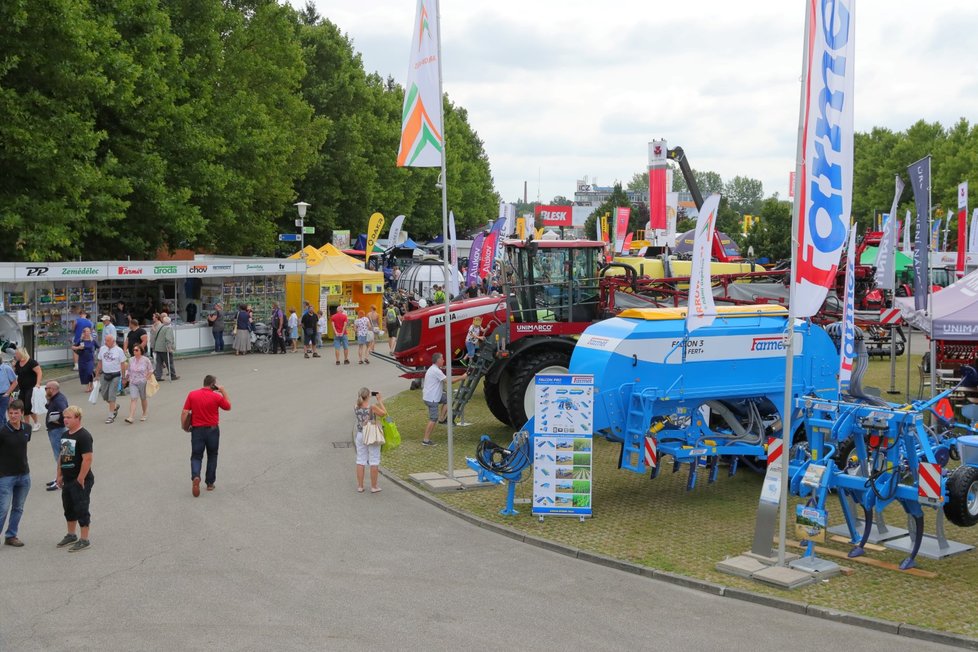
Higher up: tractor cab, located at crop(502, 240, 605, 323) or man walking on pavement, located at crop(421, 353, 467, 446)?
tractor cab, located at crop(502, 240, 605, 323)

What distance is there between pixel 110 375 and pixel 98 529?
25.5 ft

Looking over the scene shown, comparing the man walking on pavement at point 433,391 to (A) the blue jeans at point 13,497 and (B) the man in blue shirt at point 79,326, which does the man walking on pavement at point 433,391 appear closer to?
(A) the blue jeans at point 13,497

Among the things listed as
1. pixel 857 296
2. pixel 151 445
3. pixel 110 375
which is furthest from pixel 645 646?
pixel 857 296

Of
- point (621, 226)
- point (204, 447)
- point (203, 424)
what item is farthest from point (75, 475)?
point (621, 226)

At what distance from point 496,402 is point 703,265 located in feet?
20.9

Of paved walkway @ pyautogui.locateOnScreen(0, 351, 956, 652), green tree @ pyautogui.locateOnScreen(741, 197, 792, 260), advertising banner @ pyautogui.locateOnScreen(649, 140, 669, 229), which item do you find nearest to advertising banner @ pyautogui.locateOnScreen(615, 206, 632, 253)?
advertising banner @ pyautogui.locateOnScreen(649, 140, 669, 229)

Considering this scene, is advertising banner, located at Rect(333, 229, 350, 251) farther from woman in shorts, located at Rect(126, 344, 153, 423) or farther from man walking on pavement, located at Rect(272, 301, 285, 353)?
woman in shorts, located at Rect(126, 344, 153, 423)

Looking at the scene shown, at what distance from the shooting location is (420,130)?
1385 cm

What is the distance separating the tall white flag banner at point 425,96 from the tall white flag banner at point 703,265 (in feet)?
12.8

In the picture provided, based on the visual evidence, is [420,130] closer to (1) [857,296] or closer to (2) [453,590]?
(2) [453,590]

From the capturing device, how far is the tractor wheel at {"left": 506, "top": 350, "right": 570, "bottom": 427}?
16.4 m

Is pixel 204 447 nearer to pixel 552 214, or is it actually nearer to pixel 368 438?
Result: pixel 368 438

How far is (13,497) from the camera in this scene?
10.8 metres

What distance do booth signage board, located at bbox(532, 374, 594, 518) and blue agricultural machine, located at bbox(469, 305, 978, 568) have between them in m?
0.34
